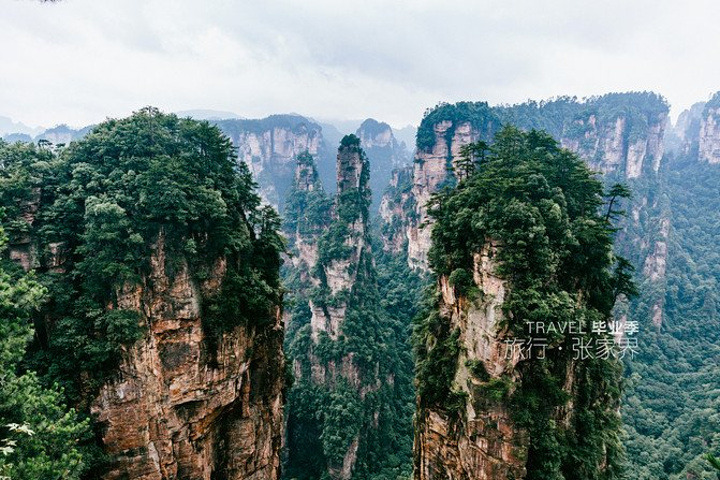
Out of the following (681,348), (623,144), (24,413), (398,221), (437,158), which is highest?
(623,144)

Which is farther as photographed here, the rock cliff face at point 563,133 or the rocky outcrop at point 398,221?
the rocky outcrop at point 398,221

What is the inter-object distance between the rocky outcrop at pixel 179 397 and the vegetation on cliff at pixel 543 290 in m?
9.15

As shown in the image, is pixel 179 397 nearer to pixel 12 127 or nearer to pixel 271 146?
pixel 271 146

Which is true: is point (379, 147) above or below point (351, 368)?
above

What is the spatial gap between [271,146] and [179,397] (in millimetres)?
110740

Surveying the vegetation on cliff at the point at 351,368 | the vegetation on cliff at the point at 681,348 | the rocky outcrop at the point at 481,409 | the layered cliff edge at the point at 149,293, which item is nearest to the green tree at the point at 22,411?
the layered cliff edge at the point at 149,293

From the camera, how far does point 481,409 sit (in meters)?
16.4

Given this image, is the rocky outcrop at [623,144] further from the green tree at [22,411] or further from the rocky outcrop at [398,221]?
the green tree at [22,411]

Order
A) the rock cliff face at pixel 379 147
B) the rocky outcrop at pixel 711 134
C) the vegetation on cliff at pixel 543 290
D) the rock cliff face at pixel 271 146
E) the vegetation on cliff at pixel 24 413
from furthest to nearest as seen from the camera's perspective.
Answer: the rock cliff face at pixel 379 147 < the rock cliff face at pixel 271 146 < the rocky outcrop at pixel 711 134 < the vegetation on cliff at pixel 543 290 < the vegetation on cliff at pixel 24 413

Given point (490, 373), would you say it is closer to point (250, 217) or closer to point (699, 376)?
point (250, 217)

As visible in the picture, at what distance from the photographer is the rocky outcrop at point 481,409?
16.0 m

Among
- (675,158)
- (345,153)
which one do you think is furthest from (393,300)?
(675,158)

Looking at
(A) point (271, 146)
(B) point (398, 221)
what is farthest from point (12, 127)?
(B) point (398, 221)

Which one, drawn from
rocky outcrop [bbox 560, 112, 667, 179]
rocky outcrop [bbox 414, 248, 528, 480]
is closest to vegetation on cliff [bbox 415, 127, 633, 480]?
rocky outcrop [bbox 414, 248, 528, 480]
